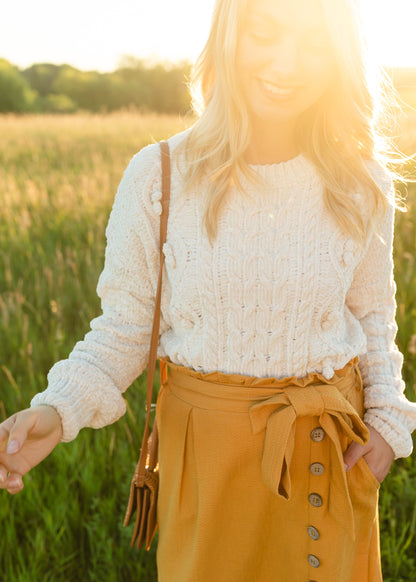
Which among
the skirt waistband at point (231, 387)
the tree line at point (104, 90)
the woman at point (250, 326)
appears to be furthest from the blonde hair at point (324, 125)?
the tree line at point (104, 90)

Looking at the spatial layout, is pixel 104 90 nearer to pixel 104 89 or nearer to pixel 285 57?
pixel 104 89

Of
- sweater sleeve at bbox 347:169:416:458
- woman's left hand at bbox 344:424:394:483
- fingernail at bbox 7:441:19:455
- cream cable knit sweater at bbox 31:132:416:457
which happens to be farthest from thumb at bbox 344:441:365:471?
fingernail at bbox 7:441:19:455

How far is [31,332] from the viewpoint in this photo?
3.18 metres

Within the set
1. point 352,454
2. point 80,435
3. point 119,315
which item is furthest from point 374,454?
point 80,435

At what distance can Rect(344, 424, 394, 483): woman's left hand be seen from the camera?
146cm

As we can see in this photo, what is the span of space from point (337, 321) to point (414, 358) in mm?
1575

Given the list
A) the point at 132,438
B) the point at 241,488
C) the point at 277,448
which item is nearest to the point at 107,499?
the point at 132,438

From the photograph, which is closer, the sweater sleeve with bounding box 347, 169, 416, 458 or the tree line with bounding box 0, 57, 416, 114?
the sweater sleeve with bounding box 347, 169, 416, 458

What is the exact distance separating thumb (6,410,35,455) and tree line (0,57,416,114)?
4605 cm

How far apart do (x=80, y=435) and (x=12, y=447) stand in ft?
4.35

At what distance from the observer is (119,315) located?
4.69 ft

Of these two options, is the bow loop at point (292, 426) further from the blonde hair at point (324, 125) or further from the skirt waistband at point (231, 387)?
the blonde hair at point (324, 125)

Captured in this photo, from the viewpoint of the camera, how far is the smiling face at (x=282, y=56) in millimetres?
1323

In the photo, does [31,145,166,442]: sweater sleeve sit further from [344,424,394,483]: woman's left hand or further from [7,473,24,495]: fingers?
[344,424,394,483]: woman's left hand
